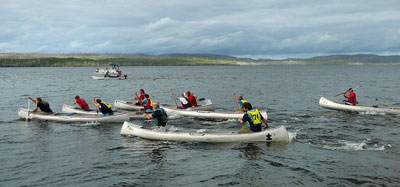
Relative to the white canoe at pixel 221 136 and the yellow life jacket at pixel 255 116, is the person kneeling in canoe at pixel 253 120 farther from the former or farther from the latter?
the white canoe at pixel 221 136

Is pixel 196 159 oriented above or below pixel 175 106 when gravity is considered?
below

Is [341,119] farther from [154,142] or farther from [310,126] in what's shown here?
[154,142]

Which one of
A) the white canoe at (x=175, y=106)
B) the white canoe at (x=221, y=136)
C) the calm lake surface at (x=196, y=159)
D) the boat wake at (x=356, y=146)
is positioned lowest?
the calm lake surface at (x=196, y=159)

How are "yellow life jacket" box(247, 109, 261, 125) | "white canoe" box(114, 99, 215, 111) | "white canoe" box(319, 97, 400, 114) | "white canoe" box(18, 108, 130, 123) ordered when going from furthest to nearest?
"white canoe" box(114, 99, 215, 111), "white canoe" box(319, 97, 400, 114), "white canoe" box(18, 108, 130, 123), "yellow life jacket" box(247, 109, 261, 125)

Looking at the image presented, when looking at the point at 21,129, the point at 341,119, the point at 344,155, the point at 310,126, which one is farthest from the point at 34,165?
the point at 341,119

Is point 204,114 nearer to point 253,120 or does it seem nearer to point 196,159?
point 253,120

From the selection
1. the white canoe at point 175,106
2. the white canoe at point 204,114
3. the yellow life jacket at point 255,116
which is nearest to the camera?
the yellow life jacket at point 255,116

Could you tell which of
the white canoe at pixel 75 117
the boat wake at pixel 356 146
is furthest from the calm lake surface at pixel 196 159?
the white canoe at pixel 75 117

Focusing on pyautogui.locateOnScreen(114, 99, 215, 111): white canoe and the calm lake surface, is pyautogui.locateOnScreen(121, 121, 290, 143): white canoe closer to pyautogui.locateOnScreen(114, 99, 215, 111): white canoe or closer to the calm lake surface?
the calm lake surface

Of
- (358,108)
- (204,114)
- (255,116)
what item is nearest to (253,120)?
(255,116)

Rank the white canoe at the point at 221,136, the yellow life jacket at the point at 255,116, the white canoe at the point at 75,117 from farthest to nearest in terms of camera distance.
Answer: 1. the white canoe at the point at 75,117
2. the white canoe at the point at 221,136
3. the yellow life jacket at the point at 255,116

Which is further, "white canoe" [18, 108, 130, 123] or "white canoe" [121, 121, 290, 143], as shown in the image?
"white canoe" [18, 108, 130, 123]

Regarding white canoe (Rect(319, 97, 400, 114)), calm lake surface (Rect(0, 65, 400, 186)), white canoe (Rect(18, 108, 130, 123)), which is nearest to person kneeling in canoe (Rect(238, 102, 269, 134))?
calm lake surface (Rect(0, 65, 400, 186))

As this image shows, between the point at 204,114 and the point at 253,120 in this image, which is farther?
the point at 204,114
